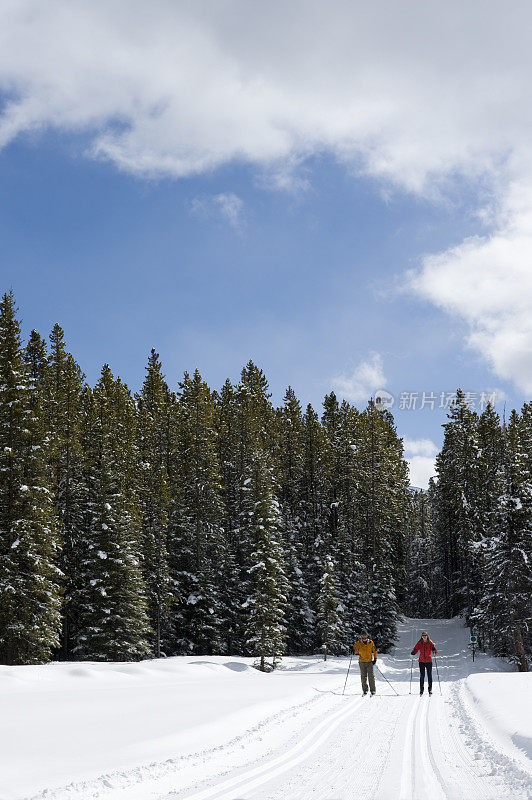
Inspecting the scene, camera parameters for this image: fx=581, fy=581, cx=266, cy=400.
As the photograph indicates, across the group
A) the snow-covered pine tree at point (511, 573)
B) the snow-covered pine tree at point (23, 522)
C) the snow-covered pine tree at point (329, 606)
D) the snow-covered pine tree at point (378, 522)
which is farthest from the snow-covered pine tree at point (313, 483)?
the snow-covered pine tree at point (23, 522)

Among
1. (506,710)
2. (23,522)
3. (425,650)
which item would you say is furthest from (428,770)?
(23,522)

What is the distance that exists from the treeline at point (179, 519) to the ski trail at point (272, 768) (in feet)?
58.8

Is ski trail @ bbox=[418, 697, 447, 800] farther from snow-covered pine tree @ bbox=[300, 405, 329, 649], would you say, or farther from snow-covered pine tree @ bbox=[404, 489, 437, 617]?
snow-covered pine tree @ bbox=[404, 489, 437, 617]

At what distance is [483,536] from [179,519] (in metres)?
23.0

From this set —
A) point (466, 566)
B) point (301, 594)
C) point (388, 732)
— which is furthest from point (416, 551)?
point (388, 732)

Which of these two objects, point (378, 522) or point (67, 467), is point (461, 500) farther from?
point (67, 467)

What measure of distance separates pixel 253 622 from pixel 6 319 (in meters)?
22.0

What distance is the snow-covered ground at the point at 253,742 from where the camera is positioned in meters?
6.82

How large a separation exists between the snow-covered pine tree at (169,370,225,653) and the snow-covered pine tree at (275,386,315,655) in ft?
18.2

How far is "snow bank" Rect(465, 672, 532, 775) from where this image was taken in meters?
8.39

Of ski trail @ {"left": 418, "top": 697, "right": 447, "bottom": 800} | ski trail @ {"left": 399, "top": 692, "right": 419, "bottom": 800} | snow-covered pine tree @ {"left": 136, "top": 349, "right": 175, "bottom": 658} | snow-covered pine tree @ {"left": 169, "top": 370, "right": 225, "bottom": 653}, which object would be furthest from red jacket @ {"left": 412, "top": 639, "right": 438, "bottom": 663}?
snow-covered pine tree @ {"left": 169, "top": 370, "right": 225, "bottom": 653}

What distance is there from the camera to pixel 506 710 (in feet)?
39.2

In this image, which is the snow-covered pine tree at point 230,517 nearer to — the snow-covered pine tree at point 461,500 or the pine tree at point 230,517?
the pine tree at point 230,517

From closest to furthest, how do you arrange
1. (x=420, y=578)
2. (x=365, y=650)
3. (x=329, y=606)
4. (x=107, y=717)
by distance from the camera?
(x=107, y=717)
(x=365, y=650)
(x=329, y=606)
(x=420, y=578)
